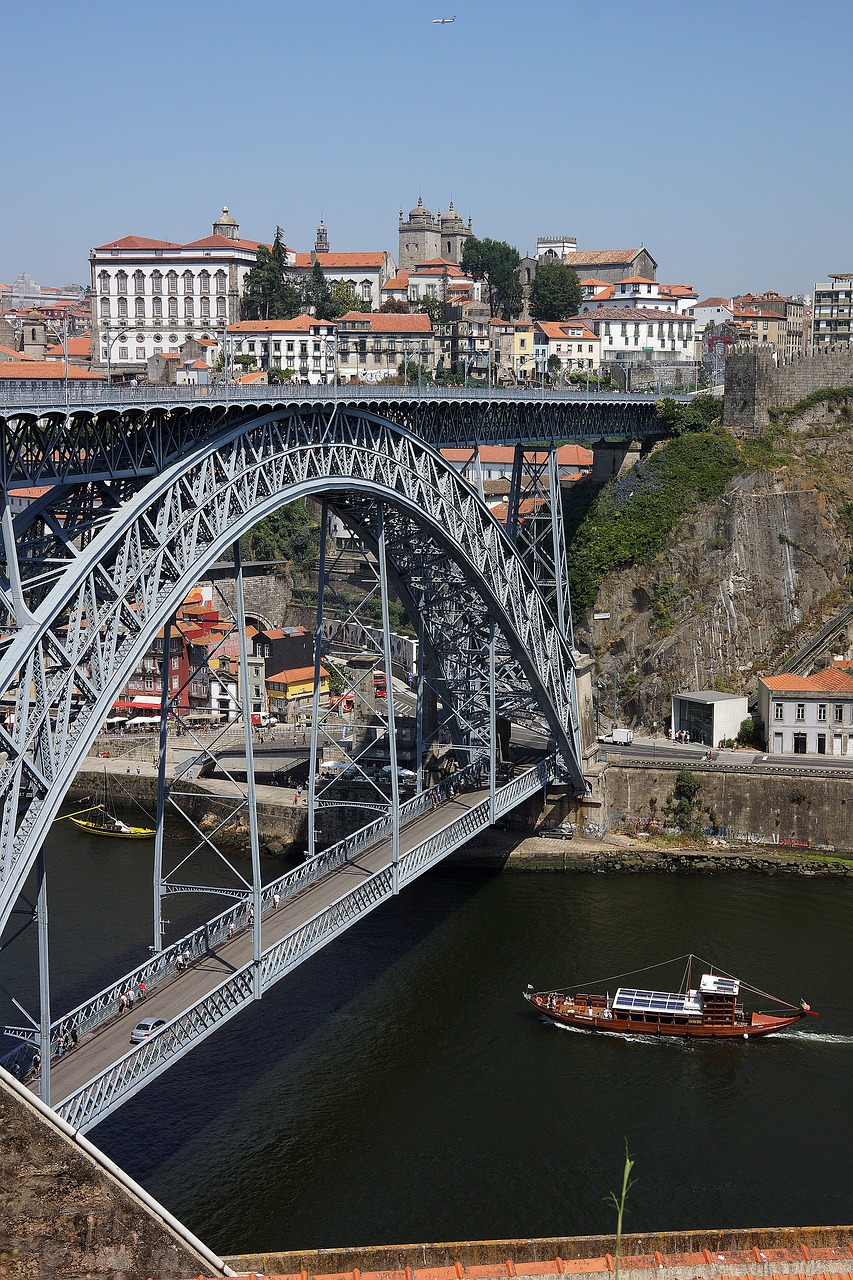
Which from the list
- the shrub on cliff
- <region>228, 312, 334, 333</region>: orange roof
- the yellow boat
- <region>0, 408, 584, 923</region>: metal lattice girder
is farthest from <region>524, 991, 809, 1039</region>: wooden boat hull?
<region>228, 312, 334, 333</region>: orange roof

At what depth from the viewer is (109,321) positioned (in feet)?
276

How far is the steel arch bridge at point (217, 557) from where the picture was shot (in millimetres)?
17875

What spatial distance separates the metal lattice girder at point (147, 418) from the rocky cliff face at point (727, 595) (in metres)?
12.8

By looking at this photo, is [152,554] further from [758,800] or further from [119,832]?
[758,800]

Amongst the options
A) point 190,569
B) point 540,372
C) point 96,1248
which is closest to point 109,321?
point 540,372

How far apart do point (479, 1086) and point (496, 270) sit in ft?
233

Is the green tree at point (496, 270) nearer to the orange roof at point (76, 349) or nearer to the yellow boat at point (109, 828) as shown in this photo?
the orange roof at point (76, 349)

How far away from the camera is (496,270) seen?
9000cm

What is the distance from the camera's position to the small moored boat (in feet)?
90.7

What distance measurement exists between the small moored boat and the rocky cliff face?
1712cm

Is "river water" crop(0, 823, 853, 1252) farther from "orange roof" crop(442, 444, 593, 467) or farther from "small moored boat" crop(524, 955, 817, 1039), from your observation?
"orange roof" crop(442, 444, 593, 467)

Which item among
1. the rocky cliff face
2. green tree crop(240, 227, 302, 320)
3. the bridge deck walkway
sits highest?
green tree crop(240, 227, 302, 320)

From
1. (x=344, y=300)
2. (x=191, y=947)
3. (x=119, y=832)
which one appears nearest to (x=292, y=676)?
(x=119, y=832)

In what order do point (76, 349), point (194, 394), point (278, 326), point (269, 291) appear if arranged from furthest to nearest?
point (269, 291) < point (278, 326) < point (76, 349) < point (194, 394)
